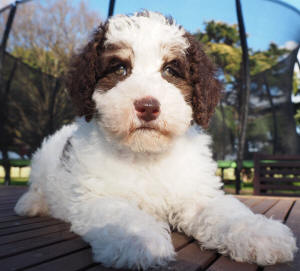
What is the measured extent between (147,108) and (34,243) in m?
1.09

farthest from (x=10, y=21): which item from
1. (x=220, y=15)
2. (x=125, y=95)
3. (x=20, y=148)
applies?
(x=125, y=95)

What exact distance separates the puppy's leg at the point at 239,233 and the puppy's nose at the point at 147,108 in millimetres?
740

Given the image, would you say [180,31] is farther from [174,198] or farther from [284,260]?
[284,260]

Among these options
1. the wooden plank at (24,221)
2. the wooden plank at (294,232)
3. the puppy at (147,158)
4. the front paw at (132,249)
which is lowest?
the wooden plank at (294,232)

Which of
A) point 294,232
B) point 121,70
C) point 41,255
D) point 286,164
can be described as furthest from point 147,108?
point 286,164

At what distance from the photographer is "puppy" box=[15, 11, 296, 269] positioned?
1.81 metres

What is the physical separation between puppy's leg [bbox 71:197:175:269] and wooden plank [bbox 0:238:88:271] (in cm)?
8

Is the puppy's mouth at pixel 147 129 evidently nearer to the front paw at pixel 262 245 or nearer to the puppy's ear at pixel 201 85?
the puppy's ear at pixel 201 85

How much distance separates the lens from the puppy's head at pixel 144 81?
2.06 metres

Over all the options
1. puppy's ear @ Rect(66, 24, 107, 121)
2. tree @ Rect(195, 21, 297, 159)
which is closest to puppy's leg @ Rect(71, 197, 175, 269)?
puppy's ear @ Rect(66, 24, 107, 121)

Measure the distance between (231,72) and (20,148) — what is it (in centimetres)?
570

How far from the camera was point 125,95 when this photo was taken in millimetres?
2062

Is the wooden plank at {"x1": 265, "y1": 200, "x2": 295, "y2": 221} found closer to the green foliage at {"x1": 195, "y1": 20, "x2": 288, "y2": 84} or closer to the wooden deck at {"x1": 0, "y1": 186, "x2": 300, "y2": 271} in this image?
the wooden deck at {"x1": 0, "y1": 186, "x2": 300, "y2": 271}

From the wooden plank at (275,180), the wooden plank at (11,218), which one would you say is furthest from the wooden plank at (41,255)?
the wooden plank at (275,180)
